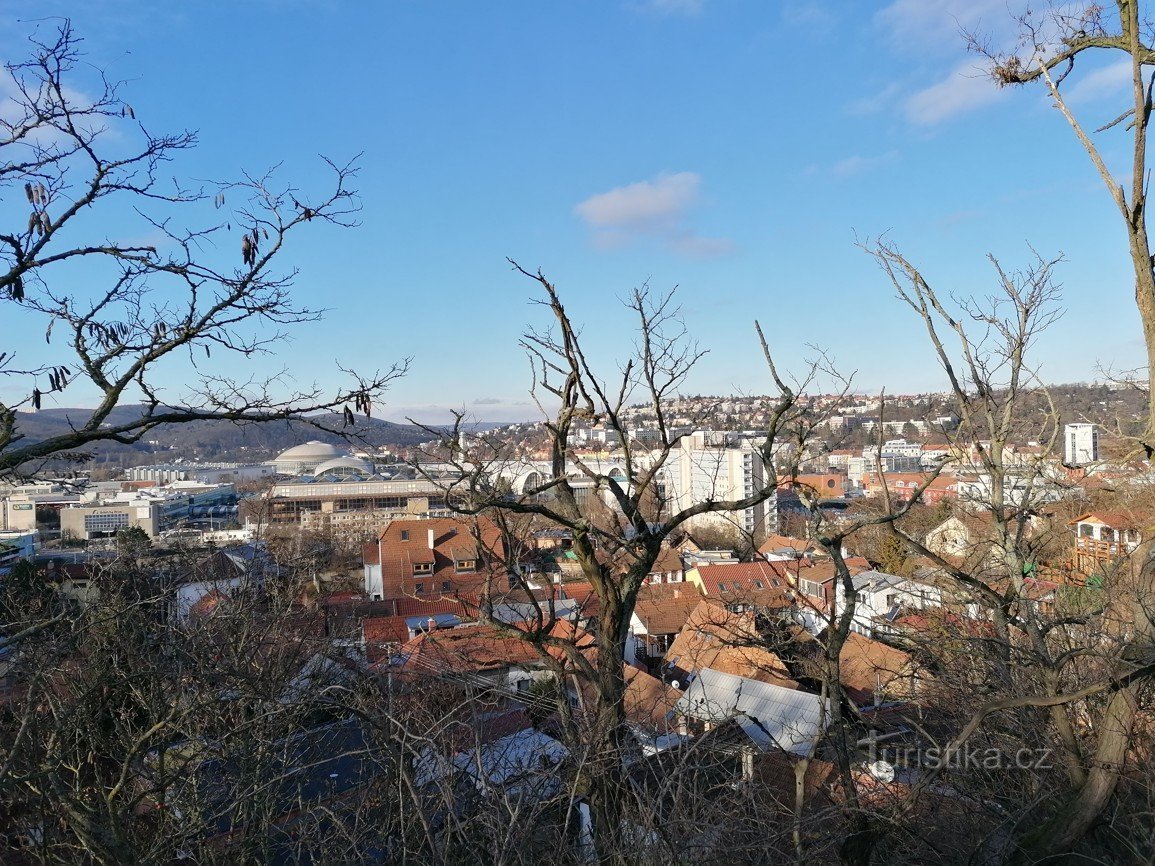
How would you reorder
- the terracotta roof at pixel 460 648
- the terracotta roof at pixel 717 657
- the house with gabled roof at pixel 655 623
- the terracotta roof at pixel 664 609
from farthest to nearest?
the terracotta roof at pixel 664 609
the house with gabled roof at pixel 655 623
the terracotta roof at pixel 717 657
the terracotta roof at pixel 460 648

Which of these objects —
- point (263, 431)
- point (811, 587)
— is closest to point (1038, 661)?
point (263, 431)

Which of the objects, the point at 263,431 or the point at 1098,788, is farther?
the point at 263,431

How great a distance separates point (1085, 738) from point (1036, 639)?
86 centimetres

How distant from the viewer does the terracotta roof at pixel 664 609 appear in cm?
1748

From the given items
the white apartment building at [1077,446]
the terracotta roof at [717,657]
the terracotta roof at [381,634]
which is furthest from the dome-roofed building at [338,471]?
the white apartment building at [1077,446]

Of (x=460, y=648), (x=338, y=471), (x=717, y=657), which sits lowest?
(x=717, y=657)

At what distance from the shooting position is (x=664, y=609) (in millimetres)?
18344

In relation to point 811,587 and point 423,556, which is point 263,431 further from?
point 423,556

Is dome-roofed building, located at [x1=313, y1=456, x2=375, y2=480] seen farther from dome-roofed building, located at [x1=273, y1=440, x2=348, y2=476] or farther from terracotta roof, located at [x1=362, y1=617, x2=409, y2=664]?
terracotta roof, located at [x1=362, y1=617, x2=409, y2=664]

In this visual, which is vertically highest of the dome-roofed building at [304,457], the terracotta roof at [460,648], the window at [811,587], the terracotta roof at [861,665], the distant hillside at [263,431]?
the distant hillside at [263,431]

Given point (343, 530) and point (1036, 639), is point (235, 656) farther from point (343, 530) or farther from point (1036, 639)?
point (343, 530)

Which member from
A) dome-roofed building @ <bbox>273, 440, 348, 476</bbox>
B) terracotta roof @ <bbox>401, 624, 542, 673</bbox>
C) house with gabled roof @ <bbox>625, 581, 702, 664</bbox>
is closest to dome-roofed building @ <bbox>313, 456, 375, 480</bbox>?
dome-roofed building @ <bbox>273, 440, 348, 476</bbox>

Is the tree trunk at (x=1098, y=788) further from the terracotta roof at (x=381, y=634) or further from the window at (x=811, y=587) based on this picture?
the window at (x=811, y=587)

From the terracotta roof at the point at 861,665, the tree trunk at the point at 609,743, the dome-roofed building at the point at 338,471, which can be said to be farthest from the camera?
the dome-roofed building at the point at 338,471
